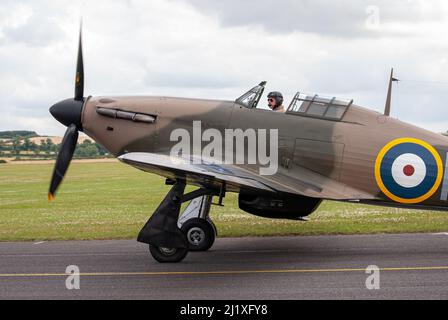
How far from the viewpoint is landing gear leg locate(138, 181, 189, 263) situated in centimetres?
1052

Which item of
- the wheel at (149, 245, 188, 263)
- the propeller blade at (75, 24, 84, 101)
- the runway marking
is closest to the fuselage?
the propeller blade at (75, 24, 84, 101)

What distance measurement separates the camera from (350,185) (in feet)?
36.3

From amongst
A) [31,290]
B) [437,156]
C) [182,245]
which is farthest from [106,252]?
[437,156]

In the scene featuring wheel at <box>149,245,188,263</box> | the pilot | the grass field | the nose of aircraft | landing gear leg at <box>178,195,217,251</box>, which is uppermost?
the pilot

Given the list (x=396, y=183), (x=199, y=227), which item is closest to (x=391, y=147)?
(x=396, y=183)

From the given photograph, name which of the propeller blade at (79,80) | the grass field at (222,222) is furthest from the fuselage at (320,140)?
the grass field at (222,222)

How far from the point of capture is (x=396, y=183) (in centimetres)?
1085

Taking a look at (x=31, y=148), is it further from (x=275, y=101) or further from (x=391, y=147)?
(x=391, y=147)

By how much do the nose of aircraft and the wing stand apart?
2275 millimetres

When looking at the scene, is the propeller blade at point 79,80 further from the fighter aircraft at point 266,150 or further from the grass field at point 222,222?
the grass field at point 222,222

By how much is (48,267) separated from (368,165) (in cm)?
599

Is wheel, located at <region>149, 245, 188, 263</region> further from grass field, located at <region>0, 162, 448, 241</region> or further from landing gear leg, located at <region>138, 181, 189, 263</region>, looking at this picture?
grass field, located at <region>0, 162, 448, 241</region>
